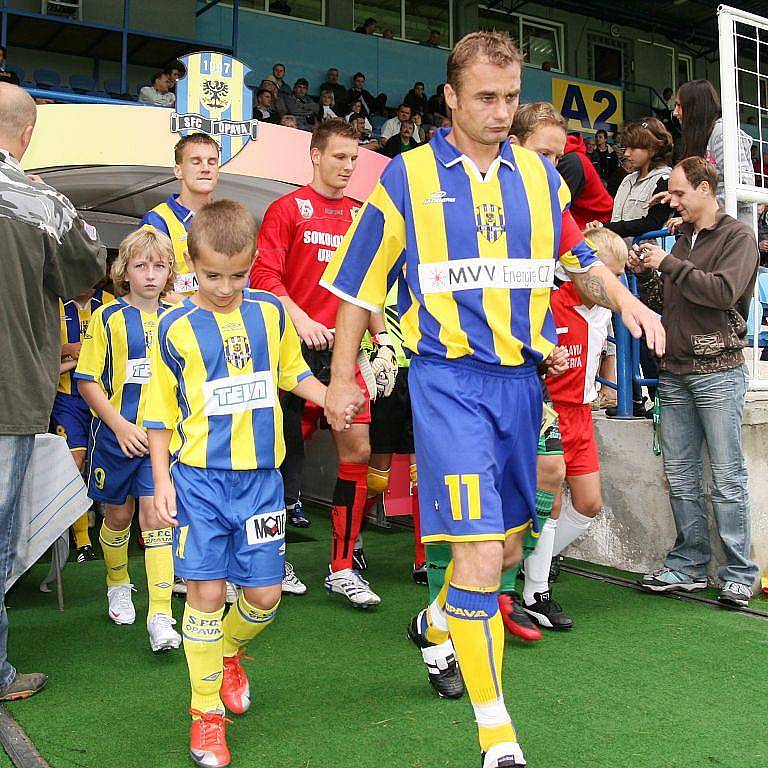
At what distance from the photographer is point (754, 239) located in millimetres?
4355

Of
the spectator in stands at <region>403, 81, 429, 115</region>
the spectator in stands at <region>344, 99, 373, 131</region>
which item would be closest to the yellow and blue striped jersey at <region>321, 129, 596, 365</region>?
the spectator in stands at <region>344, 99, 373, 131</region>

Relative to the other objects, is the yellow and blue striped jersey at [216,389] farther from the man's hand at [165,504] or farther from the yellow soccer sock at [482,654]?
the yellow soccer sock at [482,654]

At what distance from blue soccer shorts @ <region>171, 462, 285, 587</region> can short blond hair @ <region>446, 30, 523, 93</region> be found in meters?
1.37

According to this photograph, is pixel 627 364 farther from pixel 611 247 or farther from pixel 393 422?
pixel 393 422

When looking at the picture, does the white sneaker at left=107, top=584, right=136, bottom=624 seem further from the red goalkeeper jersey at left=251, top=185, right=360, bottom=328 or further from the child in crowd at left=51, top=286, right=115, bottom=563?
the red goalkeeper jersey at left=251, top=185, right=360, bottom=328

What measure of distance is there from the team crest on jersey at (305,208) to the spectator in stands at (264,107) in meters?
8.89

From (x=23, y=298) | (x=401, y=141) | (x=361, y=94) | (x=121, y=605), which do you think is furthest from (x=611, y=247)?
(x=361, y=94)

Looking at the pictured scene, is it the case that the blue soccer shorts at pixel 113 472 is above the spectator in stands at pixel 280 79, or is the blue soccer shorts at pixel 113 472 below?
below

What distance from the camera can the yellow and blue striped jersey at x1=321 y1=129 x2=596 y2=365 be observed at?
2.57m

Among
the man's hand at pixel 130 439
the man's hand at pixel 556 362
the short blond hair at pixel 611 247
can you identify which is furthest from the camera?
the short blond hair at pixel 611 247

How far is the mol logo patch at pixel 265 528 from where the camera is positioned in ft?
8.86

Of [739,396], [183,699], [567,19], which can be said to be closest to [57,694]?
[183,699]

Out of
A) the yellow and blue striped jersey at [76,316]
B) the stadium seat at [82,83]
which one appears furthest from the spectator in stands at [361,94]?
the yellow and blue striped jersey at [76,316]

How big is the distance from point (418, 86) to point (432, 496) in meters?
14.8
